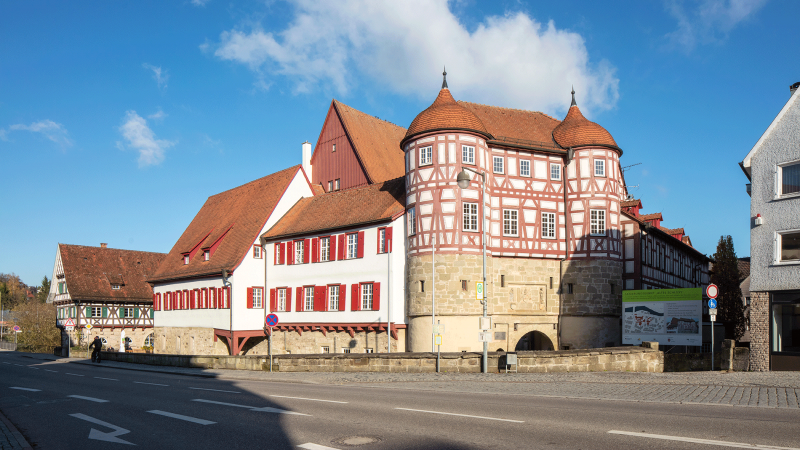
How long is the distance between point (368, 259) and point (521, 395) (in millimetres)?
19806

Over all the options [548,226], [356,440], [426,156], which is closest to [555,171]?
[548,226]

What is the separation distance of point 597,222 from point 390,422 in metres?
26.2

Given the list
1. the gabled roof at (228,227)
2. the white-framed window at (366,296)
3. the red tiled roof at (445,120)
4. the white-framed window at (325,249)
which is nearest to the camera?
the red tiled roof at (445,120)

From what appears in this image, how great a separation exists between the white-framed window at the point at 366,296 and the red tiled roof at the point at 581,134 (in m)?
13.1

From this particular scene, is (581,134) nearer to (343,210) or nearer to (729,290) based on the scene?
(343,210)

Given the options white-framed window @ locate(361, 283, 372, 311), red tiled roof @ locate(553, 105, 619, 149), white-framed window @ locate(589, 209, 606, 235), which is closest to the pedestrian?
white-framed window @ locate(361, 283, 372, 311)

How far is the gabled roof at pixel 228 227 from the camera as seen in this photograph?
136ft

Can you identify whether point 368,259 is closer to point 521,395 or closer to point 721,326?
point 521,395

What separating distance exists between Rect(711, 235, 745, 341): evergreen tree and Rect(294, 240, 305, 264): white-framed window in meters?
28.9

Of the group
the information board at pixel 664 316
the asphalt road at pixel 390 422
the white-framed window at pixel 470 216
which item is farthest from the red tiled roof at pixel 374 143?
the asphalt road at pixel 390 422

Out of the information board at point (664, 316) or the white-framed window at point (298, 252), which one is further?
the white-framed window at point (298, 252)

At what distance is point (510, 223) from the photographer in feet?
Result: 110

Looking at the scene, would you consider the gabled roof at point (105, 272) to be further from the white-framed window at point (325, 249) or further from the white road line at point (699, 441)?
the white road line at point (699, 441)

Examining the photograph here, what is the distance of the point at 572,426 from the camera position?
948 centimetres
